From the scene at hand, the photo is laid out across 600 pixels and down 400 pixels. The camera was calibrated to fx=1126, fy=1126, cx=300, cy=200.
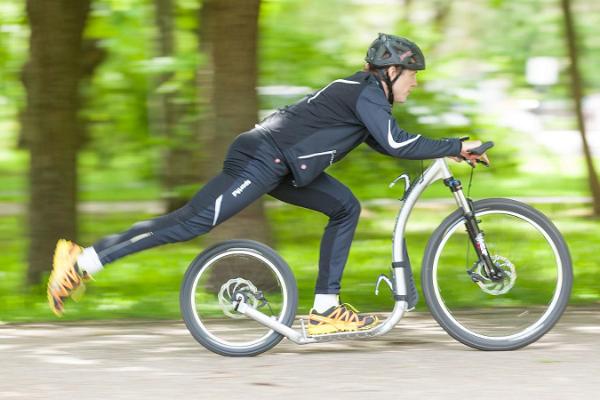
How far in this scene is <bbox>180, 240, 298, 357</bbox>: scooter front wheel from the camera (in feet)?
19.9

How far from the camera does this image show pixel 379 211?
1282 centimetres

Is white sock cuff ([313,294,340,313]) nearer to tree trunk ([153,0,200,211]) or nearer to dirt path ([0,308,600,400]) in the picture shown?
dirt path ([0,308,600,400])

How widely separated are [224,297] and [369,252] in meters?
5.46

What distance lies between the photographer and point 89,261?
5.97m

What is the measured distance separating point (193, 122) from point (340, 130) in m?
4.92

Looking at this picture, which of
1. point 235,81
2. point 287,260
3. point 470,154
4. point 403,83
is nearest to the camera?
point 470,154

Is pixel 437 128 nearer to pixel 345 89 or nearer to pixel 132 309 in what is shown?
pixel 132 309

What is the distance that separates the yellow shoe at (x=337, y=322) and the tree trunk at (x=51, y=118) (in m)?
3.54

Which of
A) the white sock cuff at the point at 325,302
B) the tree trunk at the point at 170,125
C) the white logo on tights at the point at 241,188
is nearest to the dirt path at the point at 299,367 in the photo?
the white sock cuff at the point at 325,302

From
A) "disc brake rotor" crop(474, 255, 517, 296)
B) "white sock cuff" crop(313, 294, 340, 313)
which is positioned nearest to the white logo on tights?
"white sock cuff" crop(313, 294, 340, 313)

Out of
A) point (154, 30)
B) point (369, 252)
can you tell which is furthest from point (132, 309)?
point (154, 30)

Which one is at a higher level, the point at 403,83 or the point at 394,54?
the point at 394,54

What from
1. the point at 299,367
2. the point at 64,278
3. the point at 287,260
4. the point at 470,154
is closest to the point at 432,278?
the point at 470,154

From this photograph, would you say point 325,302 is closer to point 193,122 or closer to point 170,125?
point 193,122
